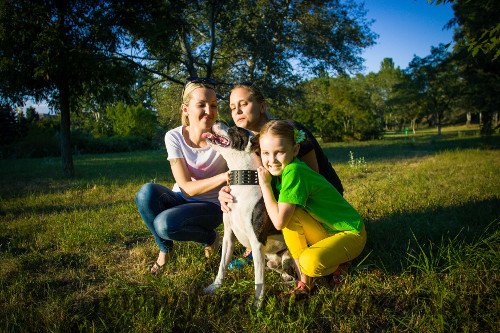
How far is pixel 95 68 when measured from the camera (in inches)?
284

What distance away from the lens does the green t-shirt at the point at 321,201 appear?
213 centimetres

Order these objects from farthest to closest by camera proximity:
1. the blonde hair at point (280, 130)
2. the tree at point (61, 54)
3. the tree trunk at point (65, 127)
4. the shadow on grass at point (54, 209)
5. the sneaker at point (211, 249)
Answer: the tree trunk at point (65, 127)
the tree at point (61, 54)
the shadow on grass at point (54, 209)
the sneaker at point (211, 249)
the blonde hair at point (280, 130)

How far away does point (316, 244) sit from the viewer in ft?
7.34

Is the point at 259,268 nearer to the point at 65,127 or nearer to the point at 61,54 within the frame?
the point at 61,54

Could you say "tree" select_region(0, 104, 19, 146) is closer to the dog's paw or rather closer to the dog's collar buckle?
the dog's paw

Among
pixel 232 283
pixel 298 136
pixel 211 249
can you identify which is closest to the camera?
pixel 298 136

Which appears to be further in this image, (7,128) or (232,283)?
(7,128)

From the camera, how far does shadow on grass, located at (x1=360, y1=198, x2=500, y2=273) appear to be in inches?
111

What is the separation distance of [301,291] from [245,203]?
0.83m

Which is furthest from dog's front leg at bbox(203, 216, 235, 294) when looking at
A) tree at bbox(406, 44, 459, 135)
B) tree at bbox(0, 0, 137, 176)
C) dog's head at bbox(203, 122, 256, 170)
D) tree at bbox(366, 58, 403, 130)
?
tree at bbox(366, 58, 403, 130)

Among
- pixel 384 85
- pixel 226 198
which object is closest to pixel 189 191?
pixel 226 198

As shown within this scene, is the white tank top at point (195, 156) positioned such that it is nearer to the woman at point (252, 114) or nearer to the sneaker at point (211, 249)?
the woman at point (252, 114)

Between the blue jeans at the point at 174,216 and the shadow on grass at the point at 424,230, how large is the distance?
1.54 meters

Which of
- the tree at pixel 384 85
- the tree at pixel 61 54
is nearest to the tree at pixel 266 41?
the tree at pixel 61 54
